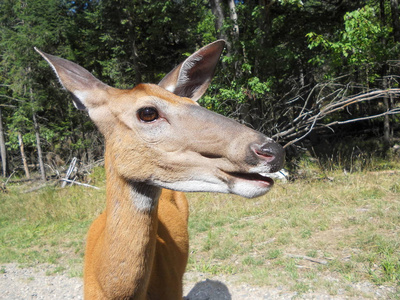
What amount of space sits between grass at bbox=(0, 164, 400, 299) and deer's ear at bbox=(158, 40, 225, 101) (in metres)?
2.97

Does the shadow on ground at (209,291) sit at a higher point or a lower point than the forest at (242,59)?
lower

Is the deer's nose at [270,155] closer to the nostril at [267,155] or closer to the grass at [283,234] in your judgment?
the nostril at [267,155]

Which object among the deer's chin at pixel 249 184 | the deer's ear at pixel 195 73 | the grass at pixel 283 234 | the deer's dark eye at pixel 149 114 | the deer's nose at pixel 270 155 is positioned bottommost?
the grass at pixel 283 234

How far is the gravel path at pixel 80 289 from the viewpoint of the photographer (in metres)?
4.21

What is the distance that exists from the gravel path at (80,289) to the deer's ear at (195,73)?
2.89 metres

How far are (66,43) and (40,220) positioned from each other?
1212cm

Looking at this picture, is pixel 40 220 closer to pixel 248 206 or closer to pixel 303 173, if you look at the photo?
pixel 248 206

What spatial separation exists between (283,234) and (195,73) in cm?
414

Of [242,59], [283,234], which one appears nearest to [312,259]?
[283,234]

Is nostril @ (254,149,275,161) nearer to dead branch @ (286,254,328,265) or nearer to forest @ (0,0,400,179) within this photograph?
dead branch @ (286,254,328,265)

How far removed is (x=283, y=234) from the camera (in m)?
6.06

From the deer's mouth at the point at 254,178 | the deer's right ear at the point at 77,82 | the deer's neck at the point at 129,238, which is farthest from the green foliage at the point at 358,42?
the deer's neck at the point at 129,238

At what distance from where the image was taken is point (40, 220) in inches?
356

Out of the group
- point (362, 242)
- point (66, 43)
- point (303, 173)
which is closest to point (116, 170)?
point (362, 242)
